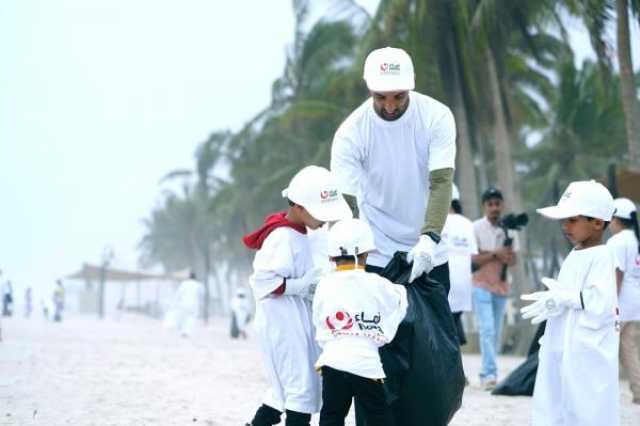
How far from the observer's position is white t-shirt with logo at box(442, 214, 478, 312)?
973 cm

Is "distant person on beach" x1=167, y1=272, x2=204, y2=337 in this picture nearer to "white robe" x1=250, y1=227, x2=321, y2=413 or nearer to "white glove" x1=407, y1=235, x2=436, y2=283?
"white robe" x1=250, y1=227, x2=321, y2=413

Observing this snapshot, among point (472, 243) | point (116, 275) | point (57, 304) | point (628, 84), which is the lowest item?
point (57, 304)

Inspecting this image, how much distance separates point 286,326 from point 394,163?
1037 mm

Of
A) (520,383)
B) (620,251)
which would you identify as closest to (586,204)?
(620,251)

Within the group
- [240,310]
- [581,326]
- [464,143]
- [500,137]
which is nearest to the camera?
[581,326]

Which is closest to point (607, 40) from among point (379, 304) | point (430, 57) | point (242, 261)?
point (430, 57)

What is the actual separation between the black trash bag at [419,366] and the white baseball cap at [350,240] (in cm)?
31

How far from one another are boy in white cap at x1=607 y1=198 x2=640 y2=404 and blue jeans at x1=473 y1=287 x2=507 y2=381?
5.09ft

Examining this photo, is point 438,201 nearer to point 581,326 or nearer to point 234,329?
point 581,326

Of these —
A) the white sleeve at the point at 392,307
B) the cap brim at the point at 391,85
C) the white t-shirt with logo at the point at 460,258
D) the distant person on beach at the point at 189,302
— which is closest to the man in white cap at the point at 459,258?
the white t-shirt with logo at the point at 460,258

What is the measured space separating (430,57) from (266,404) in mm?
18359

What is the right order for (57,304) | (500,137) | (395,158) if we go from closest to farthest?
(395,158)
(500,137)
(57,304)

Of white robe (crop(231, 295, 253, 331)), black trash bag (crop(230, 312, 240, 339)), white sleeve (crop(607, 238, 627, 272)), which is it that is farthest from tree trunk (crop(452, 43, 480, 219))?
white sleeve (crop(607, 238, 627, 272))

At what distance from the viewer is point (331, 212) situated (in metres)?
5.34
